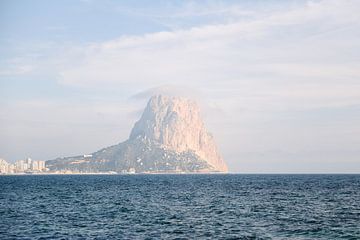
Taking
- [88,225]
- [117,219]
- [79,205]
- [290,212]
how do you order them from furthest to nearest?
[79,205] < [290,212] < [117,219] < [88,225]

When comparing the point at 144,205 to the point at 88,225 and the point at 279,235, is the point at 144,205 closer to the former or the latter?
the point at 88,225

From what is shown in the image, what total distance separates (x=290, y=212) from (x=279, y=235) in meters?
22.9

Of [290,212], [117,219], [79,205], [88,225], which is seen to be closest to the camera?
[88,225]

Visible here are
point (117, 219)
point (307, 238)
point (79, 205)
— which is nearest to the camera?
point (307, 238)

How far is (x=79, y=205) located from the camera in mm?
87562

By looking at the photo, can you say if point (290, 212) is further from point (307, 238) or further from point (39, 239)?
point (39, 239)

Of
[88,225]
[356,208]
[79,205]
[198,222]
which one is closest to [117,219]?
[88,225]

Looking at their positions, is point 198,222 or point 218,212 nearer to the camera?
point 198,222

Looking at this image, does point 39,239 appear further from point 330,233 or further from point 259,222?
point 330,233

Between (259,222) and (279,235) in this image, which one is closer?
(279,235)

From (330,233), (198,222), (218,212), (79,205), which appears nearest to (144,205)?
(79,205)

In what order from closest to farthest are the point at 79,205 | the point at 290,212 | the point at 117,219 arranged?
the point at 117,219
the point at 290,212
the point at 79,205

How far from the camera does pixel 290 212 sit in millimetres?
73625

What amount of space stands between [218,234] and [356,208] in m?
36.0
